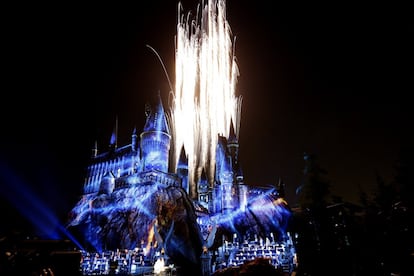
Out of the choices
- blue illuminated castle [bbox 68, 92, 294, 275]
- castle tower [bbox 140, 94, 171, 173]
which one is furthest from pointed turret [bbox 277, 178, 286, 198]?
castle tower [bbox 140, 94, 171, 173]

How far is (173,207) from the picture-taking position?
4903 cm

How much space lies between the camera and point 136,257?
83.4ft

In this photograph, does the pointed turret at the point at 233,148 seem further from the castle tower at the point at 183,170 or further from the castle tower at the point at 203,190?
the castle tower at the point at 183,170

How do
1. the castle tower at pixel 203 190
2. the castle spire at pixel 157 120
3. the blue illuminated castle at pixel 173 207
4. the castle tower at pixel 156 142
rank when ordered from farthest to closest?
1. the castle spire at pixel 157 120
2. the castle tower at pixel 203 190
3. the castle tower at pixel 156 142
4. the blue illuminated castle at pixel 173 207

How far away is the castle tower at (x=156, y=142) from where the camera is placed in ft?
191

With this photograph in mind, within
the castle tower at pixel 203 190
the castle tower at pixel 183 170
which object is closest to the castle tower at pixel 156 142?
the castle tower at pixel 183 170

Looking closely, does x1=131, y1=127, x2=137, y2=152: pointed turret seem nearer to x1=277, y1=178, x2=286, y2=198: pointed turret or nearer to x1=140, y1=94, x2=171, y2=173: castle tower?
x1=140, y1=94, x2=171, y2=173: castle tower

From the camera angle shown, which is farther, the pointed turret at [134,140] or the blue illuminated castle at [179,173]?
the pointed turret at [134,140]

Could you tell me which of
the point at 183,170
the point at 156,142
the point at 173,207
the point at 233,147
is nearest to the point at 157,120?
the point at 156,142

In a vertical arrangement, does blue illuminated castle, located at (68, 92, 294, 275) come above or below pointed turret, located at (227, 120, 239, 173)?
below

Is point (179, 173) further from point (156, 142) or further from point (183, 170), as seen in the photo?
point (156, 142)

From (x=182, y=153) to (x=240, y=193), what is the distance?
17.6 metres

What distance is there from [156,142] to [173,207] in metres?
16.0

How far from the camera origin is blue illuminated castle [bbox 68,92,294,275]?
44.4 m
